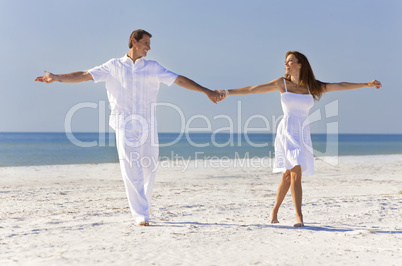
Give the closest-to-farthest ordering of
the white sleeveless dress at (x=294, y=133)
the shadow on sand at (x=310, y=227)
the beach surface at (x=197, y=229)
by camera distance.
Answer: the beach surface at (x=197, y=229)
the shadow on sand at (x=310, y=227)
the white sleeveless dress at (x=294, y=133)

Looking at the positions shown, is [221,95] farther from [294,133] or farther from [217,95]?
[294,133]

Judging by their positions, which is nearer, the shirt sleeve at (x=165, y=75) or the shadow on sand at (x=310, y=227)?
the shadow on sand at (x=310, y=227)

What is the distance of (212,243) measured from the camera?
181 inches

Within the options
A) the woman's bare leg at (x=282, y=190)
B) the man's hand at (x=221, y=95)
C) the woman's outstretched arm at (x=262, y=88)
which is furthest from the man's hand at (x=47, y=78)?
the woman's bare leg at (x=282, y=190)

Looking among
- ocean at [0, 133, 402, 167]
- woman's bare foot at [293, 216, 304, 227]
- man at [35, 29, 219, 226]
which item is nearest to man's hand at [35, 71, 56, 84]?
man at [35, 29, 219, 226]

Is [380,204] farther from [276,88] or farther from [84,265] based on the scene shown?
[84,265]

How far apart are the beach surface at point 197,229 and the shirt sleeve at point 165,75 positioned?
1.74 m

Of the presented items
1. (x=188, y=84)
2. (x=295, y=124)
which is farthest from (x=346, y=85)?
(x=188, y=84)

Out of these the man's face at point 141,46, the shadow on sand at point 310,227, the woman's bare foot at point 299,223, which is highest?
the man's face at point 141,46

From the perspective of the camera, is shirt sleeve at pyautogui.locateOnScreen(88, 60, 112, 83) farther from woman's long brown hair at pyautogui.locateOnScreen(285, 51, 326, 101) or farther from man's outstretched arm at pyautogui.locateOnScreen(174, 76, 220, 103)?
woman's long brown hair at pyautogui.locateOnScreen(285, 51, 326, 101)

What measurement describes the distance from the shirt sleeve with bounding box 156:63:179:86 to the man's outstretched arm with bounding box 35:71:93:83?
0.82 metres

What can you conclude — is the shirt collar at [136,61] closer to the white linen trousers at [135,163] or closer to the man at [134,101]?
the man at [134,101]

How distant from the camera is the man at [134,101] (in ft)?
18.3

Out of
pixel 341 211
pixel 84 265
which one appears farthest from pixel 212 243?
pixel 341 211
